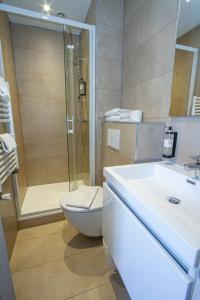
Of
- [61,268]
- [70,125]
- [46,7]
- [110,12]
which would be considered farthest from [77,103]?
[61,268]

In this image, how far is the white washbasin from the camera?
439mm

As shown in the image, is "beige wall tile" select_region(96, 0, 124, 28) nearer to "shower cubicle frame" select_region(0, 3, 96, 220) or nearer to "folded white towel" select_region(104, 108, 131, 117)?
"shower cubicle frame" select_region(0, 3, 96, 220)

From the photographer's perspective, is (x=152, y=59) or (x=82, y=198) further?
(x=82, y=198)

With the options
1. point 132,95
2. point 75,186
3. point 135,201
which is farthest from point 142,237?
point 75,186

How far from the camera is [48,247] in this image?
55.5 inches

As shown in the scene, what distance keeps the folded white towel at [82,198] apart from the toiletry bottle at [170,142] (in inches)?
30.5

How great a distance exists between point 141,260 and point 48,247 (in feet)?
3.72

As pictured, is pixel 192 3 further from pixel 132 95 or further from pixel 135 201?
pixel 135 201

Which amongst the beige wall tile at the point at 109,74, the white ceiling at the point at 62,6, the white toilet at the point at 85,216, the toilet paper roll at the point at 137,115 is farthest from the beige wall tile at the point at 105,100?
the white toilet at the point at 85,216

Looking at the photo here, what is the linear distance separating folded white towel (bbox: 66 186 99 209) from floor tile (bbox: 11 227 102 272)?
0.46 m

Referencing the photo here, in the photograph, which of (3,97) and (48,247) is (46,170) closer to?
(48,247)

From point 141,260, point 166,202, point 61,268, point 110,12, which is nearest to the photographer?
point 141,260

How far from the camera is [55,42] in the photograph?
2137mm

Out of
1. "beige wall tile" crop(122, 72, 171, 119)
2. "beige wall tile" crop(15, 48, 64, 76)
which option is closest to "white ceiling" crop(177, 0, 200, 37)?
"beige wall tile" crop(122, 72, 171, 119)
